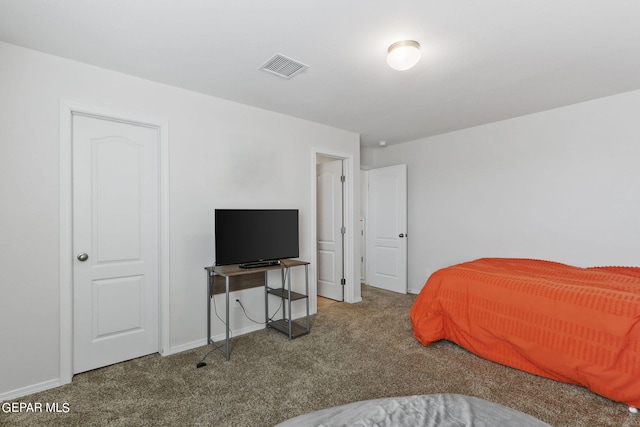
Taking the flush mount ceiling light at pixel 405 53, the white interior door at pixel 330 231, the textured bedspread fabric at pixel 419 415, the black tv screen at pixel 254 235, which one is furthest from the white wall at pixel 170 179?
the textured bedspread fabric at pixel 419 415

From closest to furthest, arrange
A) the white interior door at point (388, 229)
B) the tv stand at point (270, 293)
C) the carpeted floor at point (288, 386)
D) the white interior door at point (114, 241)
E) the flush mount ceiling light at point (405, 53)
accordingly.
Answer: the carpeted floor at point (288, 386), the flush mount ceiling light at point (405, 53), the white interior door at point (114, 241), the tv stand at point (270, 293), the white interior door at point (388, 229)

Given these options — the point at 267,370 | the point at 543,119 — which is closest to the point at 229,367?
the point at 267,370

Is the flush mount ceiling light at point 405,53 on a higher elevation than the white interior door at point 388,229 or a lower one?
higher

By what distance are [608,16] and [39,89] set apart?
3.79 meters

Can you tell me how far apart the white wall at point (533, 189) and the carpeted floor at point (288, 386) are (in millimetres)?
1750

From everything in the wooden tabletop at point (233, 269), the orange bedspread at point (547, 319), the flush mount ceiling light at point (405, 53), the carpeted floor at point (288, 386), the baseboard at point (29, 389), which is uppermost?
the flush mount ceiling light at point (405, 53)

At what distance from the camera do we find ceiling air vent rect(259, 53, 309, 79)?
242 cm

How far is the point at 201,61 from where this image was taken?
96.9 inches

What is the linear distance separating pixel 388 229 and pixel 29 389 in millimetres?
4419

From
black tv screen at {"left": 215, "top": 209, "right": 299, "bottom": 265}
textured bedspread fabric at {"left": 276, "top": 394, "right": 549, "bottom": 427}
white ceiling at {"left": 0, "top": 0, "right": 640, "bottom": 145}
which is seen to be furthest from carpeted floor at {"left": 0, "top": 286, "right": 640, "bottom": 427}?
white ceiling at {"left": 0, "top": 0, "right": 640, "bottom": 145}

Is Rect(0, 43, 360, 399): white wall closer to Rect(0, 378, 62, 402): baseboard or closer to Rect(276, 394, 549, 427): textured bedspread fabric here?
Rect(0, 378, 62, 402): baseboard

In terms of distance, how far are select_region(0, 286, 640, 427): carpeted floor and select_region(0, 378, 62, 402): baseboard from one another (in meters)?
0.05

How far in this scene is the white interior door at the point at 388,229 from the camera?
4.98m

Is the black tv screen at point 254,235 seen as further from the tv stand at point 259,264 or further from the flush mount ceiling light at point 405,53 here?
the flush mount ceiling light at point 405,53
